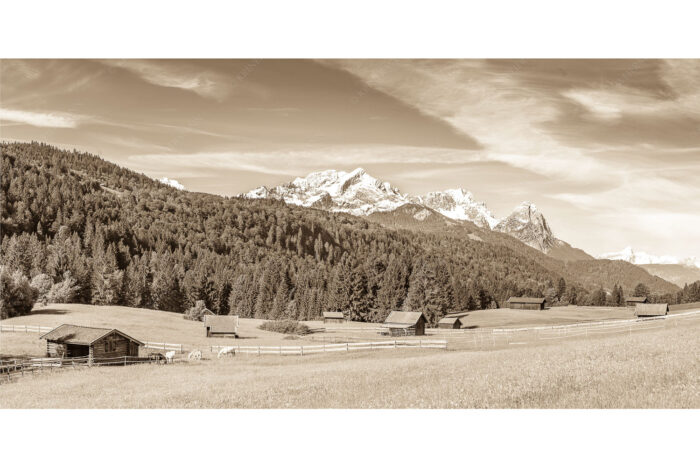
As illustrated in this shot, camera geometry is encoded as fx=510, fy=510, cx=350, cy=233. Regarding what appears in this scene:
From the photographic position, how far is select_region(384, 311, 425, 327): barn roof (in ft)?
143

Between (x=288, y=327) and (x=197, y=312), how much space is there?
8.99 m

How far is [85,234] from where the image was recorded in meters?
31.2

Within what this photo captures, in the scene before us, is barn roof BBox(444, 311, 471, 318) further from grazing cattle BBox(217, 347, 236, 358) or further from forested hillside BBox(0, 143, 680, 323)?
grazing cattle BBox(217, 347, 236, 358)

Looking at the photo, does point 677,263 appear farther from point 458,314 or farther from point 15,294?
point 458,314

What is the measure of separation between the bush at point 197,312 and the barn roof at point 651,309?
27.2 meters

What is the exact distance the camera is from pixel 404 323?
43.3m

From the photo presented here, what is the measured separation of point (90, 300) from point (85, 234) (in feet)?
26.9

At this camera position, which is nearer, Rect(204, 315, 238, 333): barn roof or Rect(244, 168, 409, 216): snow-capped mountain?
Rect(204, 315, 238, 333): barn roof

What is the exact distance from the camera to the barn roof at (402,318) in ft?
143

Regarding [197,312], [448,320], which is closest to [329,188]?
[448,320]

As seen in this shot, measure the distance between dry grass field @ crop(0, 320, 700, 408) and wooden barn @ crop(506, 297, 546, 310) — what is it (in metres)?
45.3

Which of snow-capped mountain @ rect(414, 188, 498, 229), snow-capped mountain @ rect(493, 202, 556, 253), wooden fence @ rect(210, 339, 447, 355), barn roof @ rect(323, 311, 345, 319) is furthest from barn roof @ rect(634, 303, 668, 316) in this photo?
barn roof @ rect(323, 311, 345, 319)

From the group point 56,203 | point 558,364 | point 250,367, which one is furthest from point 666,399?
point 56,203
